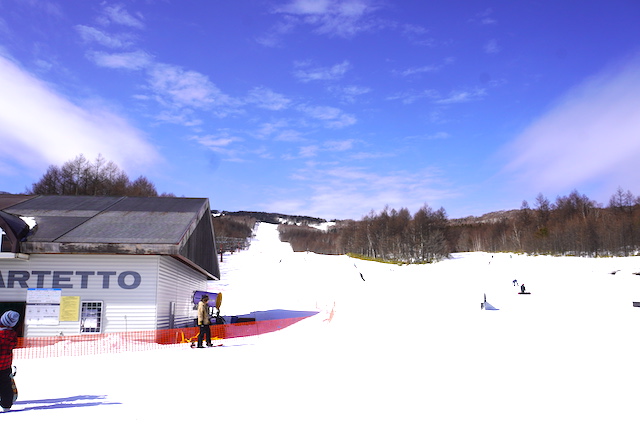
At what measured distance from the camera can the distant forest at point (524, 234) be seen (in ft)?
237

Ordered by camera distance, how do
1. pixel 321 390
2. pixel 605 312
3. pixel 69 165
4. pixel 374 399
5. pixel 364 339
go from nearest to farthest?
1. pixel 374 399
2. pixel 321 390
3. pixel 364 339
4. pixel 605 312
5. pixel 69 165

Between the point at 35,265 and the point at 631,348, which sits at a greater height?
the point at 35,265

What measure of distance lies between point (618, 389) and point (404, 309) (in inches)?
805

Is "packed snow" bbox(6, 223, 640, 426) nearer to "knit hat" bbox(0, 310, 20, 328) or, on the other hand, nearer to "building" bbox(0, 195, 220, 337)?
"knit hat" bbox(0, 310, 20, 328)

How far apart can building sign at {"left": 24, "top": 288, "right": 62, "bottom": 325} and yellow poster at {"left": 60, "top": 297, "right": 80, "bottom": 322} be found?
0.14m

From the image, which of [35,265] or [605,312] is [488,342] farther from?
[35,265]

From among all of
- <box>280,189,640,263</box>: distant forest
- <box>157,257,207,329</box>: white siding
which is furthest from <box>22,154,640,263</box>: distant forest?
<box>157,257,207,329</box>: white siding

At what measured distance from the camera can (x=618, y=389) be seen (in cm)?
805

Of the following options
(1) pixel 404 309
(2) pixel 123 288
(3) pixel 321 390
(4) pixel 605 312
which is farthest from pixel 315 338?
(4) pixel 605 312

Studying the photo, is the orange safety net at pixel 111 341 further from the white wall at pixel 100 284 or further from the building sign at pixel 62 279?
the building sign at pixel 62 279

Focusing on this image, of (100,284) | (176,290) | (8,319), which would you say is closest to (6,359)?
(8,319)

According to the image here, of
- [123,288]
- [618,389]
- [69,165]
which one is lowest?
[618,389]

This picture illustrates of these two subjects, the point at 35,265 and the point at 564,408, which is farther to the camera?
the point at 35,265

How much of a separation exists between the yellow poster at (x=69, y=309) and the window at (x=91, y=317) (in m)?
0.18
